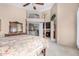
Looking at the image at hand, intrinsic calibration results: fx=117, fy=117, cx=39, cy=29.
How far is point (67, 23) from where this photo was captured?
181 centimetres

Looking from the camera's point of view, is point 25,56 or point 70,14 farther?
point 70,14

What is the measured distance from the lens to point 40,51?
1830mm

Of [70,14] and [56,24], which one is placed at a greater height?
[70,14]

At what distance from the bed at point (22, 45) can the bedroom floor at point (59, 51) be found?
9 cm

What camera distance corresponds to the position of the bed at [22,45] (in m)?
1.54

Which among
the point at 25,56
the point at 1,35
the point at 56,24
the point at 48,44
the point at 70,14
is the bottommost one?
the point at 25,56

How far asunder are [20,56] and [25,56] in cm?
7

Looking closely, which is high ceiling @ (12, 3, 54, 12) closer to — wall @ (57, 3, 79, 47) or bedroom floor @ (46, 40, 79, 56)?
wall @ (57, 3, 79, 47)

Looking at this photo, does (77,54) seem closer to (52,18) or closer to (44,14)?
(52,18)

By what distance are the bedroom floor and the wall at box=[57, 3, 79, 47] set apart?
0.25 feet

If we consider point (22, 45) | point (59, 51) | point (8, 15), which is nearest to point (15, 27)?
point (8, 15)

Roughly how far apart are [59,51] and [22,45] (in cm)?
57

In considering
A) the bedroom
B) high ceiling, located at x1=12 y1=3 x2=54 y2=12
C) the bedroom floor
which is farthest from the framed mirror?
the bedroom floor

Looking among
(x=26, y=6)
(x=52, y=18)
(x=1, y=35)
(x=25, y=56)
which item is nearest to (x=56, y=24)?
(x=52, y=18)
